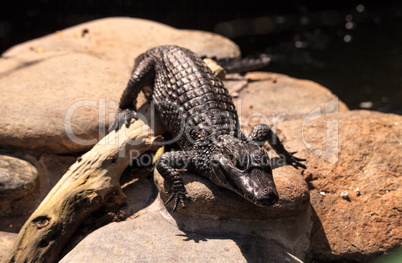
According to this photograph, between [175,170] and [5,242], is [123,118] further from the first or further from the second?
[5,242]

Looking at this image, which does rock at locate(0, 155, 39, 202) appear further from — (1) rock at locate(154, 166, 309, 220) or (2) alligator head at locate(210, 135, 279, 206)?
(2) alligator head at locate(210, 135, 279, 206)

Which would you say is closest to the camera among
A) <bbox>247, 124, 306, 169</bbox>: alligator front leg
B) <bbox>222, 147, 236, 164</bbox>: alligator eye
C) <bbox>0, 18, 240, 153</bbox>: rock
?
<bbox>222, 147, 236, 164</bbox>: alligator eye

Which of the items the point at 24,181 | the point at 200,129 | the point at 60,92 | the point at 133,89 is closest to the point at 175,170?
the point at 200,129

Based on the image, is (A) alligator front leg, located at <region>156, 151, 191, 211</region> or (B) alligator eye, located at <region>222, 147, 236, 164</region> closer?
(B) alligator eye, located at <region>222, 147, 236, 164</region>

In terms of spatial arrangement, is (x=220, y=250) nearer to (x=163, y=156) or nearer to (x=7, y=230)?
(x=163, y=156)

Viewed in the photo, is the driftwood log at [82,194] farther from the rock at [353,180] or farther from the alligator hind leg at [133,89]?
the rock at [353,180]

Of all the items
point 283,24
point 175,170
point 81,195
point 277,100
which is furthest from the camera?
point 283,24

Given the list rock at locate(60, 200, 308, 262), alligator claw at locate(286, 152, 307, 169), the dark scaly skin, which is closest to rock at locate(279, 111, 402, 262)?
alligator claw at locate(286, 152, 307, 169)
